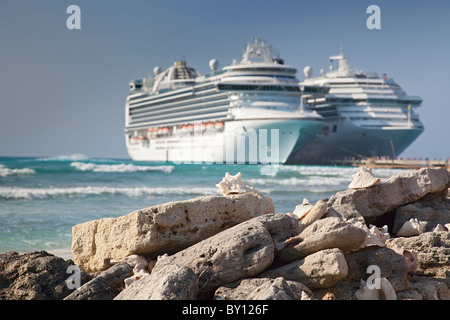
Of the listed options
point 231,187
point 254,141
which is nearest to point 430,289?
point 231,187

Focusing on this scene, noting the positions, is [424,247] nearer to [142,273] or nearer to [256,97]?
[142,273]

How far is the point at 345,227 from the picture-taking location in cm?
442

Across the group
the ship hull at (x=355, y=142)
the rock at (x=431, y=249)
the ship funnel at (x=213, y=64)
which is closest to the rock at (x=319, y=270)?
the rock at (x=431, y=249)

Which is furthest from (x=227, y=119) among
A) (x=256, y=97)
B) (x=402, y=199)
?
(x=402, y=199)

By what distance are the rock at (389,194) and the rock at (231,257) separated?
2.13m

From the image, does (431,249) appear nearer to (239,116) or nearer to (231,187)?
(231,187)

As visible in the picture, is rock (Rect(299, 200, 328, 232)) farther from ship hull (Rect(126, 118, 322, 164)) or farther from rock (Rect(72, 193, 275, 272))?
ship hull (Rect(126, 118, 322, 164))

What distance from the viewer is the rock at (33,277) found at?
448 centimetres

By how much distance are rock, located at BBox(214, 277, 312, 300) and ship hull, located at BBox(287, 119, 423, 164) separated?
158ft

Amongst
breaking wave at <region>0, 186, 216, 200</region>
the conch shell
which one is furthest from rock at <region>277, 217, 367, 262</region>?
breaking wave at <region>0, 186, 216, 200</region>

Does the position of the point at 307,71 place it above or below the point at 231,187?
above

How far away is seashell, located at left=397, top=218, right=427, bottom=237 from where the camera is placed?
234 inches

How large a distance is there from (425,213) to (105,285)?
3.98 metres

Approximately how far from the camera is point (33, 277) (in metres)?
4.62
